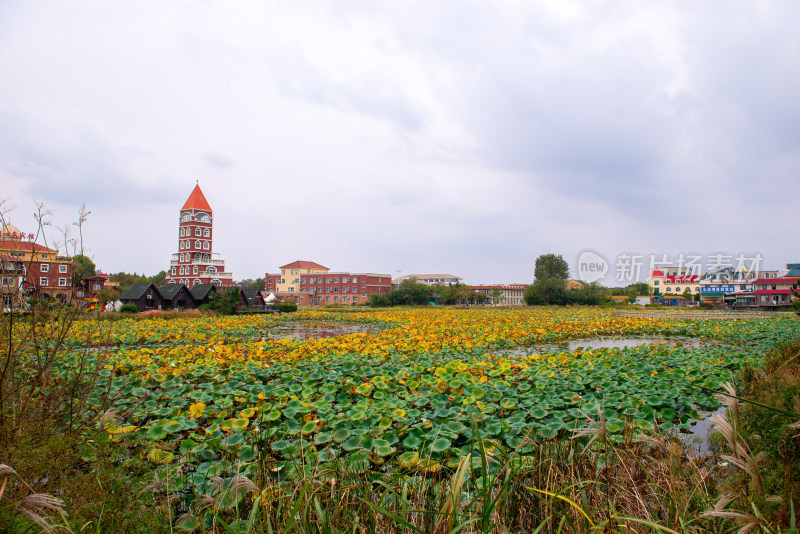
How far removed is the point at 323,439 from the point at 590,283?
53.3 m

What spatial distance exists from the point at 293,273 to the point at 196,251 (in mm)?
Answer: 21890

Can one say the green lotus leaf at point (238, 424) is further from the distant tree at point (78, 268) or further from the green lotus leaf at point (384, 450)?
the distant tree at point (78, 268)

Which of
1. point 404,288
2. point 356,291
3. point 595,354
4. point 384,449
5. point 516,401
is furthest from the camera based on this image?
point 356,291

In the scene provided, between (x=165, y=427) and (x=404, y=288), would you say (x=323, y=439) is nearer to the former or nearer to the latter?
(x=165, y=427)

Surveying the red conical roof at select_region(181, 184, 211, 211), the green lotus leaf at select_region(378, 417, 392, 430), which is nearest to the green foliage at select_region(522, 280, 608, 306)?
the red conical roof at select_region(181, 184, 211, 211)

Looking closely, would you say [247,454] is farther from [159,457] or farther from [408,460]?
[408,460]

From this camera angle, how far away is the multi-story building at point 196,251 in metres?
52.7

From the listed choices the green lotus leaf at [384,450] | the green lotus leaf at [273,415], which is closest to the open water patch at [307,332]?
the green lotus leaf at [273,415]

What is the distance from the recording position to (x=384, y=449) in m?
2.95

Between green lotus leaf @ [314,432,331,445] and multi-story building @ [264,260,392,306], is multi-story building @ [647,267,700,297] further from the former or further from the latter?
green lotus leaf @ [314,432,331,445]

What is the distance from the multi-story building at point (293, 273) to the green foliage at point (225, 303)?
152 feet

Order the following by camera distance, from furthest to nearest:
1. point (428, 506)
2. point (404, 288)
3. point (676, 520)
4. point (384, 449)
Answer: point (404, 288)
point (384, 449)
point (428, 506)
point (676, 520)

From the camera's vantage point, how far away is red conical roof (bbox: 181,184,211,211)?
54.6 meters

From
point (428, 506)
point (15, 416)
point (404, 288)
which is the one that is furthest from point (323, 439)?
point (404, 288)
